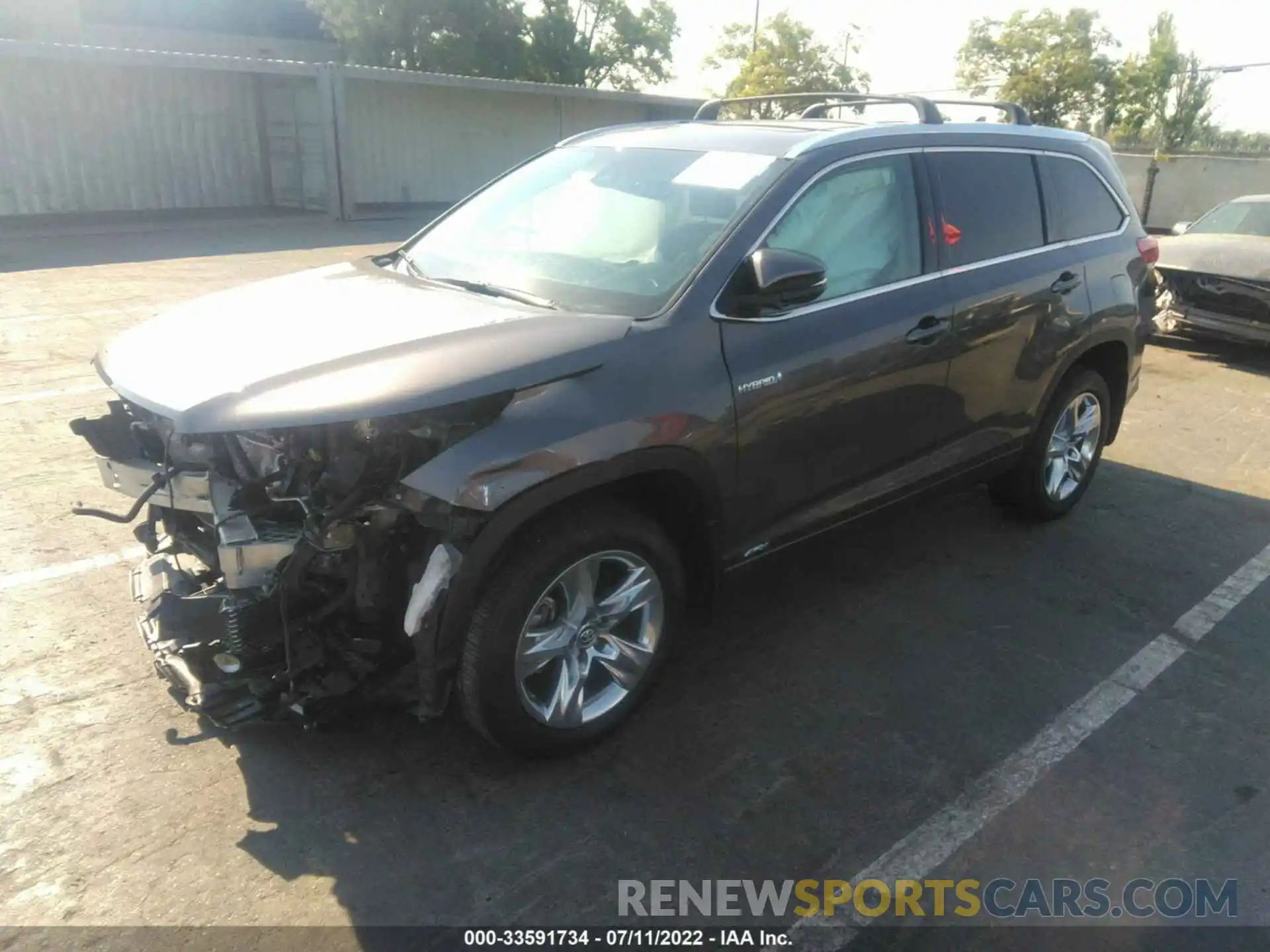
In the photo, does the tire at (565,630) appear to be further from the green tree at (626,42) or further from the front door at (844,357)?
the green tree at (626,42)

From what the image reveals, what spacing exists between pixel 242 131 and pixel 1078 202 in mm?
18582

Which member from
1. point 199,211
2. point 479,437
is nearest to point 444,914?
point 479,437

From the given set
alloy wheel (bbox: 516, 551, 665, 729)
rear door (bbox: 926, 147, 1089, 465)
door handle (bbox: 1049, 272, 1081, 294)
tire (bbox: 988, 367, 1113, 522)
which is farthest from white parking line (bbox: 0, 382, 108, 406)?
door handle (bbox: 1049, 272, 1081, 294)

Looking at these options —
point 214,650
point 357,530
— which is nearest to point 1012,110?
point 357,530

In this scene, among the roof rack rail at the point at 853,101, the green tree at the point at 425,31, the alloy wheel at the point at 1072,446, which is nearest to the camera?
the roof rack rail at the point at 853,101

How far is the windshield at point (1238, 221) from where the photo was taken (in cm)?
998

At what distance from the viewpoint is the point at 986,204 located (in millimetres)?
4383

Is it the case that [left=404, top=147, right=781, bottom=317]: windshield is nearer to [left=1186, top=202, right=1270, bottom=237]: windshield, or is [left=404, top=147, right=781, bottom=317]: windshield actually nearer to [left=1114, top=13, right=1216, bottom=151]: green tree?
[left=1186, top=202, right=1270, bottom=237]: windshield

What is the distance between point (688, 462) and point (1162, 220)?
82.3ft

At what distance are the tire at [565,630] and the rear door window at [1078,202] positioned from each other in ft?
9.66

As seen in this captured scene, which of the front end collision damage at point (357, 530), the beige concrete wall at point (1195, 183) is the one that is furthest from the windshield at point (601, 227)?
the beige concrete wall at point (1195, 183)

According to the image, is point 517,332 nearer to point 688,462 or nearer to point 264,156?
point 688,462

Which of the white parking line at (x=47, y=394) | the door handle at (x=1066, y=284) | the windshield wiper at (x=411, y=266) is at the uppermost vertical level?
the windshield wiper at (x=411, y=266)

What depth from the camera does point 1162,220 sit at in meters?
23.8
